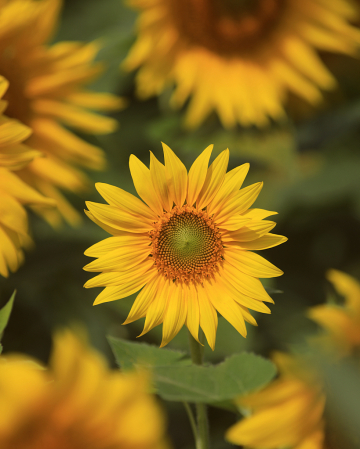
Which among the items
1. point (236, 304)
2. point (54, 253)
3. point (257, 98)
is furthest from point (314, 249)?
point (236, 304)

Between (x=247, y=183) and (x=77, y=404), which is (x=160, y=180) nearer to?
(x=77, y=404)

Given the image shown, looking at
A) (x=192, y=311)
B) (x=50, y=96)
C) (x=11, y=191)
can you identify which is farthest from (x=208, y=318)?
(x=50, y=96)

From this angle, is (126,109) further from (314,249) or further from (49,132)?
(314,249)

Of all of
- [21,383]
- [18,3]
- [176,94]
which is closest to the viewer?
[21,383]

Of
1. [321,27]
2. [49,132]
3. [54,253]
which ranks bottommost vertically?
[54,253]

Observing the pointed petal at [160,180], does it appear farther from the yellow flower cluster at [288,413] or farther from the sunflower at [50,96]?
the sunflower at [50,96]

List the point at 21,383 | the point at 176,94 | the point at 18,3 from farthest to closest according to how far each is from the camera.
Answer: the point at 176,94 < the point at 18,3 < the point at 21,383

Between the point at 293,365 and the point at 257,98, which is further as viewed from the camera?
the point at 257,98

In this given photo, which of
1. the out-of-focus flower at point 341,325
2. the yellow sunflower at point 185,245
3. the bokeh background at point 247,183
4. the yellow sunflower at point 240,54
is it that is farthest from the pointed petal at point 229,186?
the yellow sunflower at point 240,54
